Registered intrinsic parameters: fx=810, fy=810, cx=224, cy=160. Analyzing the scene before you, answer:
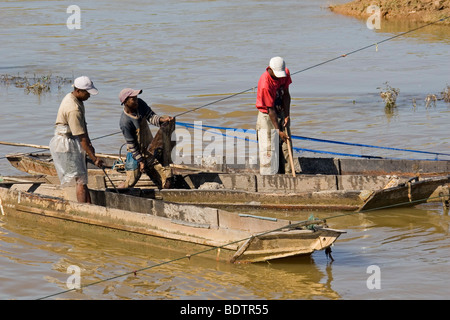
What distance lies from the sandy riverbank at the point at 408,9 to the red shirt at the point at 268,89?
1573 cm

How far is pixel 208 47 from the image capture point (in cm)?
2311

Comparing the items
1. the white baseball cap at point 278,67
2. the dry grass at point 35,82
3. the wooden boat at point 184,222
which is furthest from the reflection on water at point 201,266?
the dry grass at point 35,82

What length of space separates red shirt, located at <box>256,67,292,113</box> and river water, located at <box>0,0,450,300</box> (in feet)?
4.50

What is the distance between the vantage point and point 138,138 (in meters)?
9.28

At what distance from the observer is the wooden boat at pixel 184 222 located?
23.9ft

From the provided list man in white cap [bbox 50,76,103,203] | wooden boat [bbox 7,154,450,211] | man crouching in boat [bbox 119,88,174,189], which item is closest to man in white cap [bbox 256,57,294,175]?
wooden boat [bbox 7,154,450,211]

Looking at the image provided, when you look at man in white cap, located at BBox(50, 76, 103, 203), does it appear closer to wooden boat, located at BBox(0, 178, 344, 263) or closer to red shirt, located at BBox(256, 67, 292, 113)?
wooden boat, located at BBox(0, 178, 344, 263)

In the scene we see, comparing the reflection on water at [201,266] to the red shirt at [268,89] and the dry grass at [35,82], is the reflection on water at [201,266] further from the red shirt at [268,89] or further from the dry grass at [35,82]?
the dry grass at [35,82]

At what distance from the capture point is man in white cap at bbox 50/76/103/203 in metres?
8.10

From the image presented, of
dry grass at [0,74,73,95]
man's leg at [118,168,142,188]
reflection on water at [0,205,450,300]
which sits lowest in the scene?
reflection on water at [0,205,450,300]

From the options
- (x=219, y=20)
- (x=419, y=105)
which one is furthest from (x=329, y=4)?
(x=419, y=105)

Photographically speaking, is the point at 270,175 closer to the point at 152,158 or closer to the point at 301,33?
the point at 152,158

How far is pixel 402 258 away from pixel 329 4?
24252 millimetres
